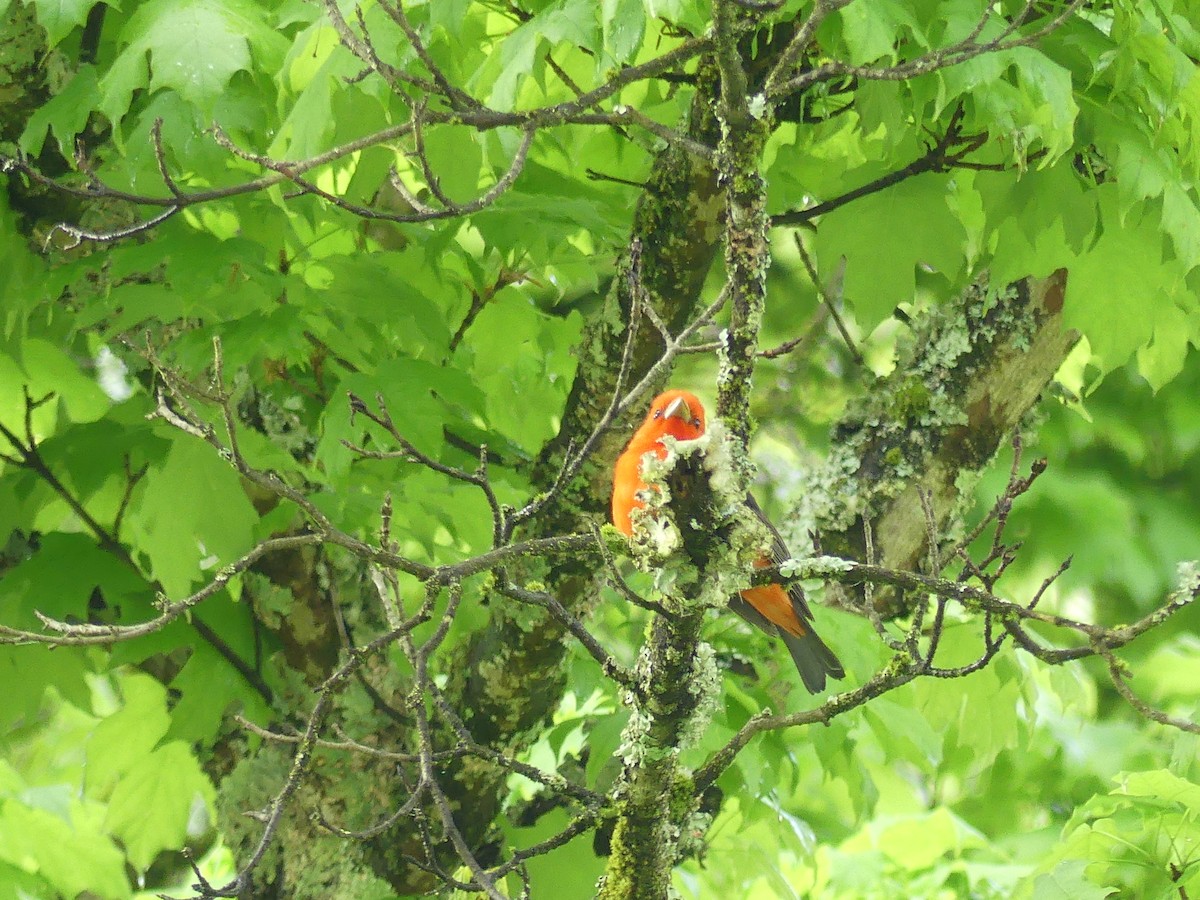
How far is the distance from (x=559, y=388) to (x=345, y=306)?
4.18ft

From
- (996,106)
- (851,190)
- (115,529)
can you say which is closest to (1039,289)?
(851,190)

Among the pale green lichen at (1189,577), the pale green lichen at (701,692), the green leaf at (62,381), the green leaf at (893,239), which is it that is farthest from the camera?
the green leaf at (62,381)

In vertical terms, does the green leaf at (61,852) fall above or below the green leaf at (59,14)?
below

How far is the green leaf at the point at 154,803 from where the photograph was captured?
10.7 ft

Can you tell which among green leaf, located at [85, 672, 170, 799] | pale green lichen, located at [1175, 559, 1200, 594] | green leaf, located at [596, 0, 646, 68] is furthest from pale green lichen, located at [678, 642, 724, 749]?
green leaf, located at [85, 672, 170, 799]

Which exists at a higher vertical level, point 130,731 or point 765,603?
point 765,603

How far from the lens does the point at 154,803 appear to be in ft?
10.8

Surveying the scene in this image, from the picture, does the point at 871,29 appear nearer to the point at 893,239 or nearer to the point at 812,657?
the point at 893,239

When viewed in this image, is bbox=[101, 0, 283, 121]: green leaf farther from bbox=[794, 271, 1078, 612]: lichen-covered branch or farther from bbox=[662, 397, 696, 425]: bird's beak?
bbox=[794, 271, 1078, 612]: lichen-covered branch

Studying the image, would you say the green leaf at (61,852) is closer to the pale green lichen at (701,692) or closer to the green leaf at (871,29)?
the pale green lichen at (701,692)

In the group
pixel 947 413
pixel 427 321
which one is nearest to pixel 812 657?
pixel 947 413

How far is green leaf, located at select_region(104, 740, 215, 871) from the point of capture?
3.26 meters

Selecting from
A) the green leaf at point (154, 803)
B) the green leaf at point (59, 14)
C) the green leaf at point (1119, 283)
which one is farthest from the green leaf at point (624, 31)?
the green leaf at point (154, 803)

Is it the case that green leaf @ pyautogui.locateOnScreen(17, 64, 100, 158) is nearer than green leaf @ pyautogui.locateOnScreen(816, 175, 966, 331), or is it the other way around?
green leaf @ pyautogui.locateOnScreen(17, 64, 100, 158)
